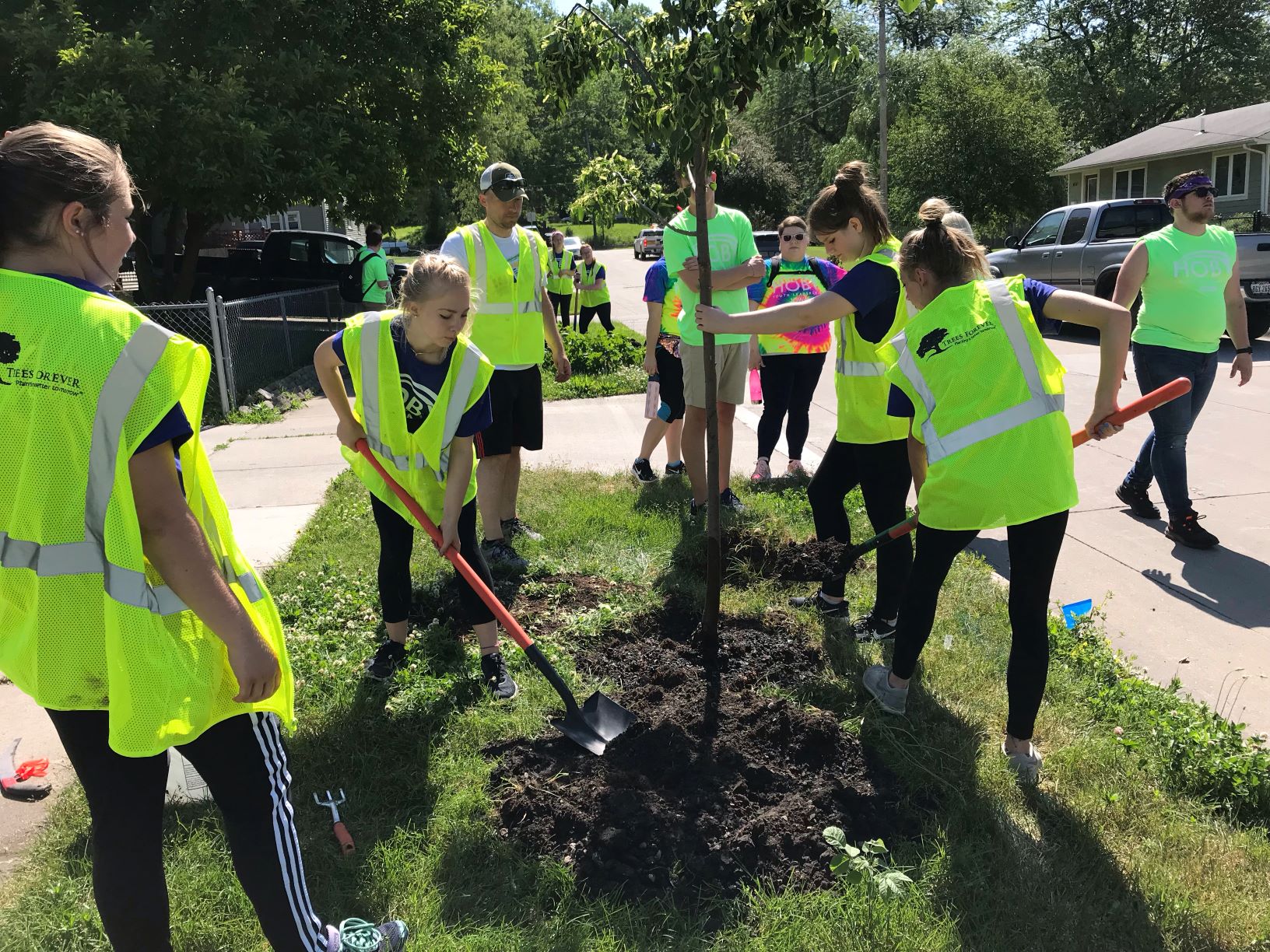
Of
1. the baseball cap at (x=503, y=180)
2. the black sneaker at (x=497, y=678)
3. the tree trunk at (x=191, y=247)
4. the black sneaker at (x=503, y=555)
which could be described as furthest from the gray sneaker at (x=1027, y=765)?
the tree trunk at (x=191, y=247)

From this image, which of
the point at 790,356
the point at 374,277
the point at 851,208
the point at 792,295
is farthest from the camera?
the point at 374,277

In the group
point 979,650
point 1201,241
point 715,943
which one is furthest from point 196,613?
point 1201,241

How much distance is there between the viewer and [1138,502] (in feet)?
19.4

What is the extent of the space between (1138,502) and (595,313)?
999cm

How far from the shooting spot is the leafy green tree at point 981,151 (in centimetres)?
3164

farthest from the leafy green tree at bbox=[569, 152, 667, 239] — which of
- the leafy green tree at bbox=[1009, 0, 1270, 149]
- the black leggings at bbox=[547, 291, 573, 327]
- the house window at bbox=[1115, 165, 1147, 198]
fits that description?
the leafy green tree at bbox=[1009, 0, 1270, 149]

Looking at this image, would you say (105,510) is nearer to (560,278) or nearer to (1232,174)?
(560,278)

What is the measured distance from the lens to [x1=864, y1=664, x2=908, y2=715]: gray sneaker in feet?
11.6

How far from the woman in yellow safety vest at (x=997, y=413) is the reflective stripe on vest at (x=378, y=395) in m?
1.53

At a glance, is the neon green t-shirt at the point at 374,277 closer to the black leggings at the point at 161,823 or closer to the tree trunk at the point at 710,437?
the tree trunk at the point at 710,437

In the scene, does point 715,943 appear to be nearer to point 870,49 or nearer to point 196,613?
point 196,613

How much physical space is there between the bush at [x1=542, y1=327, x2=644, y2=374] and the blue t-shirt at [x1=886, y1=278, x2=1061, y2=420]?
26.4 feet

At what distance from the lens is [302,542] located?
547 centimetres

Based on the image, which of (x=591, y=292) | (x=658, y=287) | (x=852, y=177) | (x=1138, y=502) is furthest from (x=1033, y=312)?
(x=591, y=292)
